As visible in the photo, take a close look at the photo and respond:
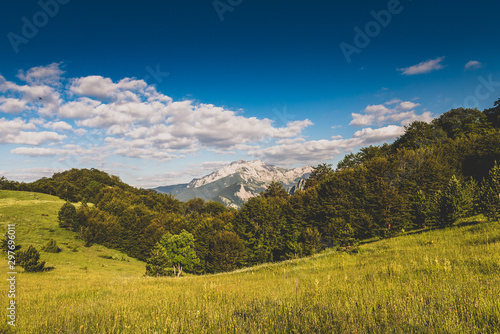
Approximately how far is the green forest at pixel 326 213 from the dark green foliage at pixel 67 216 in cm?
26

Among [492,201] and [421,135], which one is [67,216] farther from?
[421,135]

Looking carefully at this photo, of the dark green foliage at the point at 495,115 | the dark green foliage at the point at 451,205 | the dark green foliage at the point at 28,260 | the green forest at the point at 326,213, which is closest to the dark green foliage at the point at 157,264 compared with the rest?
the green forest at the point at 326,213

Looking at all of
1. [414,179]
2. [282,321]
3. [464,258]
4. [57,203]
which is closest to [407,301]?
[282,321]

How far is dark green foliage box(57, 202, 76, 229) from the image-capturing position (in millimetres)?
70438

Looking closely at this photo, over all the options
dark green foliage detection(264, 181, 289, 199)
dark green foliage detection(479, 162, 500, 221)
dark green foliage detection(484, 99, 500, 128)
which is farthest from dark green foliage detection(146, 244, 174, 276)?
dark green foliage detection(484, 99, 500, 128)

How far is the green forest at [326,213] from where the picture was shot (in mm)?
51719

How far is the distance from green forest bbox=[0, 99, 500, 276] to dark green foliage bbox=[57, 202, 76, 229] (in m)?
0.26

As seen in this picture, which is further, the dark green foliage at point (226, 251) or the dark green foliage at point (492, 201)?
the dark green foliage at point (226, 251)

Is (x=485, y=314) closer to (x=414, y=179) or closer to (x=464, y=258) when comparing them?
(x=464, y=258)

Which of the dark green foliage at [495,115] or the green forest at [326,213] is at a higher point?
the dark green foliage at [495,115]

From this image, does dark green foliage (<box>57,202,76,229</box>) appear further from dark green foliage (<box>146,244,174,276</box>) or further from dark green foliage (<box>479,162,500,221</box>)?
dark green foliage (<box>479,162,500,221</box>)

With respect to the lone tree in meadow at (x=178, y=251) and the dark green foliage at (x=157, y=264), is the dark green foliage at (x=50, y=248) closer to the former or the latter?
the lone tree in meadow at (x=178, y=251)

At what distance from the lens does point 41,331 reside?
14.4ft

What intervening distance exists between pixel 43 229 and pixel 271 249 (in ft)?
225
